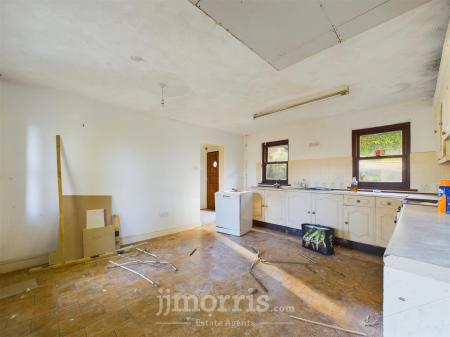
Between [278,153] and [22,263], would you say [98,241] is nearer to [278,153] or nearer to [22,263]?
[22,263]

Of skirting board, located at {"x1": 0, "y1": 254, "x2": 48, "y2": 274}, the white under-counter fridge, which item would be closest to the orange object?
the white under-counter fridge

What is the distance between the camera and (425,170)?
3090 millimetres

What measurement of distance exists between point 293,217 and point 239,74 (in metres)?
3.08

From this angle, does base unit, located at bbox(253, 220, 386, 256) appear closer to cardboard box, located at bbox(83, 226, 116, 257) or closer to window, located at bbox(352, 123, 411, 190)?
window, located at bbox(352, 123, 411, 190)

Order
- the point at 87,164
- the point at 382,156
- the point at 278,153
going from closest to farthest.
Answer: the point at 87,164, the point at 382,156, the point at 278,153

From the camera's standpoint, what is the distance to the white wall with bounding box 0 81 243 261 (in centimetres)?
260

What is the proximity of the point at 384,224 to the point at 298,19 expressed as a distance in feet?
10.6

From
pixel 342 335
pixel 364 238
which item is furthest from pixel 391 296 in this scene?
pixel 364 238

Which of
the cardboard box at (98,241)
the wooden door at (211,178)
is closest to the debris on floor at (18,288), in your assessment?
the cardboard box at (98,241)

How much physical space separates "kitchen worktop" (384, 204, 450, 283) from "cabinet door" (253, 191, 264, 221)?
3408 millimetres

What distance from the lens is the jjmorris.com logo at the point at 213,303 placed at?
1.88m

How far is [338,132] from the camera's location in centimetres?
399


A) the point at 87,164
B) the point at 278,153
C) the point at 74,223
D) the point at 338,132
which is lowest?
the point at 74,223

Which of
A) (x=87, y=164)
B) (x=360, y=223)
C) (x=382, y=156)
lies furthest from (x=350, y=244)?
(x=87, y=164)
